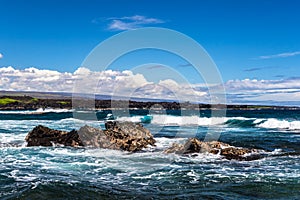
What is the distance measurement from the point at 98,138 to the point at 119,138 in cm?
163

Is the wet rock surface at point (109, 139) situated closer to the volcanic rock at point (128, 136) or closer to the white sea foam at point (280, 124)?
the volcanic rock at point (128, 136)

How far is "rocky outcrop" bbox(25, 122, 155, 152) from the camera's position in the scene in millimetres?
27062

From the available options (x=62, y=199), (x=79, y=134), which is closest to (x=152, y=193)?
(x=62, y=199)

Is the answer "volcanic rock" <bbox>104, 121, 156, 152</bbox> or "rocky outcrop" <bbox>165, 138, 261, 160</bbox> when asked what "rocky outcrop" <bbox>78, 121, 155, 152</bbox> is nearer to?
"volcanic rock" <bbox>104, 121, 156, 152</bbox>

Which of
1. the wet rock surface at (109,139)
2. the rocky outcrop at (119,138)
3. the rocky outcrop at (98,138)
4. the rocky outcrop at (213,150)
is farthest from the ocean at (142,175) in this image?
the rocky outcrop at (98,138)

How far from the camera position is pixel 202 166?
62.9ft

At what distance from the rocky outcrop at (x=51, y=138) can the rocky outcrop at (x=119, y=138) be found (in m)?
0.60


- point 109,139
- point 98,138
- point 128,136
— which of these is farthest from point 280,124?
A: point 98,138

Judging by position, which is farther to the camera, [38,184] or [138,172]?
[138,172]

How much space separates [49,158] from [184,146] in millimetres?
8280

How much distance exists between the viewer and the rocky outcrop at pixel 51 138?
27.8 m

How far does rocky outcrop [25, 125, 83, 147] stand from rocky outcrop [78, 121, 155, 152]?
0.60m

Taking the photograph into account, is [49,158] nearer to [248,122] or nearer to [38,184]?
[38,184]

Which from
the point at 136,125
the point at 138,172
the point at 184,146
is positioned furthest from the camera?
the point at 136,125
